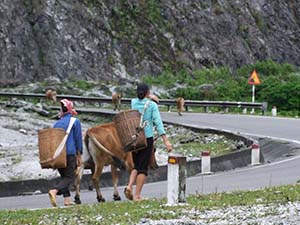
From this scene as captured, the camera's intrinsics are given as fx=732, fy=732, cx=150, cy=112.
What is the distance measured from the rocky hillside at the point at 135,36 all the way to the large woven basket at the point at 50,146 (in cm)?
3809

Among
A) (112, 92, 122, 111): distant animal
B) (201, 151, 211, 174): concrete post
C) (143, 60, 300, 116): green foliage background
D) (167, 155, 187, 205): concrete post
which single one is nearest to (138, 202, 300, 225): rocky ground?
(167, 155, 187, 205): concrete post

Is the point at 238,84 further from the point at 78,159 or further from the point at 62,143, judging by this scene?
the point at 62,143

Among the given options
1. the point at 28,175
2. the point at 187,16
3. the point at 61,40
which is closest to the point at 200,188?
the point at 28,175

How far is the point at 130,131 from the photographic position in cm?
1087

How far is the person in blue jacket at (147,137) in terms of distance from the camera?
1090 cm

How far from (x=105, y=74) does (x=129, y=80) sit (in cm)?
203

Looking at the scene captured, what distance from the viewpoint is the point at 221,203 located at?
9891 mm

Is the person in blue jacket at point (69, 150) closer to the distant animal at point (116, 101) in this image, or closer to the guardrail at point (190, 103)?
the distant animal at point (116, 101)

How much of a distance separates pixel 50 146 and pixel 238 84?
41.5 meters

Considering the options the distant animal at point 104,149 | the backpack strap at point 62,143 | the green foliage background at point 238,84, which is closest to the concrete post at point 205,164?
the distant animal at point 104,149

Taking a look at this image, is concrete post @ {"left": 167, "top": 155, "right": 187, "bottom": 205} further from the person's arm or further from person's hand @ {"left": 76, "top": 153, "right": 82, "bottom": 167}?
person's hand @ {"left": 76, "top": 153, "right": 82, "bottom": 167}

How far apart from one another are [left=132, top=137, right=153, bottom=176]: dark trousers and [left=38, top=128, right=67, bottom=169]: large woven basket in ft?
3.59

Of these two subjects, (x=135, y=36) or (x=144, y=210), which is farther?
(x=135, y=36)

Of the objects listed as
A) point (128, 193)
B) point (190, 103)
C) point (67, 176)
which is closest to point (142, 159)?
point (128, 193)
